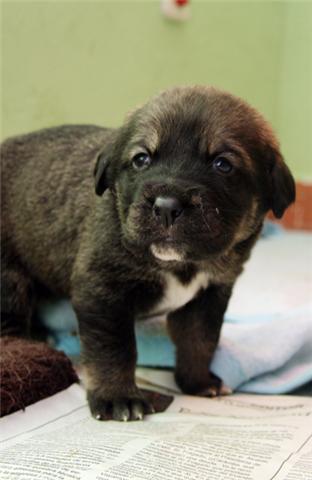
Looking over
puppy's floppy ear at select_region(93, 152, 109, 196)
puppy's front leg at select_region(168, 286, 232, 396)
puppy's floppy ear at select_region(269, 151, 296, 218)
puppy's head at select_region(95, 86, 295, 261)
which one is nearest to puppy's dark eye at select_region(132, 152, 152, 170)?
puppy's head at select_region(95, 86, 295, 261)

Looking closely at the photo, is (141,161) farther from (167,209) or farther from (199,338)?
(199,338)

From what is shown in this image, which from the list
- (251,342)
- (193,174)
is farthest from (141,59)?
(193,174)

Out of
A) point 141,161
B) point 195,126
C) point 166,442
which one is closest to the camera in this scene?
point 166,442

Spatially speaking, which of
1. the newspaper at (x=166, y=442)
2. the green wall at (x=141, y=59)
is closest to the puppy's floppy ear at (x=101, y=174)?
the newspaper at (x=166, y=442)

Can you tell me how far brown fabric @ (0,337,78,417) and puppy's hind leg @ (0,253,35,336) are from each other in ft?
1.10

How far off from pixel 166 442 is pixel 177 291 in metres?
0.68

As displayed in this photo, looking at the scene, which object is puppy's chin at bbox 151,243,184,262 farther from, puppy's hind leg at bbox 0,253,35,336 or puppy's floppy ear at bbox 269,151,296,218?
puppy's hind leg at bbox 0,253,35,336

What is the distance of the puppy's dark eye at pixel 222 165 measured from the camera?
214cm

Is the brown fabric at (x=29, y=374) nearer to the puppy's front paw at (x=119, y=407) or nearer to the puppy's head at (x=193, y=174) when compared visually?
the puppy's front paw at (x=119, y=407)

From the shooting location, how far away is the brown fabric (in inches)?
86.3

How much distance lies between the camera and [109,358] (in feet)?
7.60

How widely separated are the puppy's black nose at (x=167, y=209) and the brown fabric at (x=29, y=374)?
79cm

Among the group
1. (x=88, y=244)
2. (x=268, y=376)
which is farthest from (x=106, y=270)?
(x=268, y=376)

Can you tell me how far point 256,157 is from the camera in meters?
2.29
